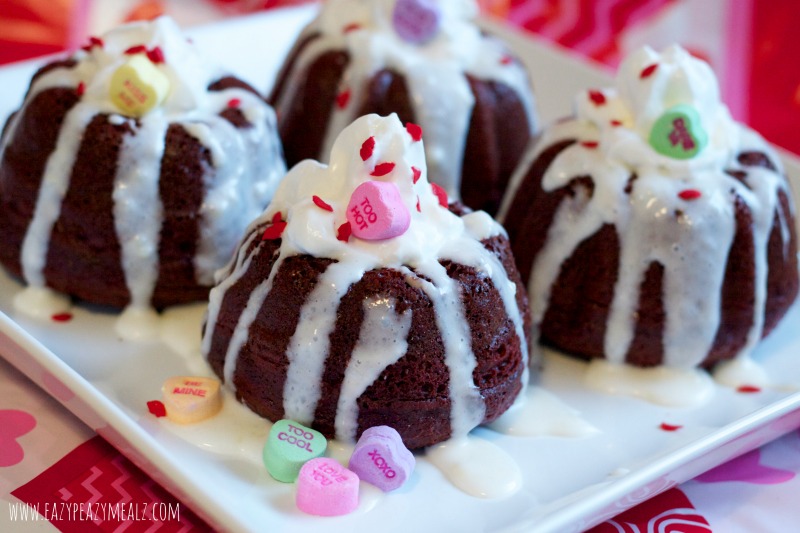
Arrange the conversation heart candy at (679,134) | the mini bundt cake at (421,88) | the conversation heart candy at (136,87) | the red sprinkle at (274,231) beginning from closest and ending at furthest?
the red sprinkle at (274,231)
the conversation heart candy at (136,87)
the conversation heart candy at (679,134)
the mini bundt cake at (421,88)

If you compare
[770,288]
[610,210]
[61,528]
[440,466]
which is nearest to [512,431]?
[440,466]

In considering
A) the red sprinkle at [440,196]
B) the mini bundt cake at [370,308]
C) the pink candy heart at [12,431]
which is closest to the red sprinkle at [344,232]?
the mini bundt cake at [370,308]

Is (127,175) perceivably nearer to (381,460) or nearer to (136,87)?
(136,87)

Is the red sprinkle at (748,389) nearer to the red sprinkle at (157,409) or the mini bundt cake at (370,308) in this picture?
the mini bundt cake at (370,308)

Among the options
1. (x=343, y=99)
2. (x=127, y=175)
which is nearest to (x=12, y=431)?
(x=127, y=175)

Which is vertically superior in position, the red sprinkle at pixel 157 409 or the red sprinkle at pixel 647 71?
the red sprinkle at pixel 647 71

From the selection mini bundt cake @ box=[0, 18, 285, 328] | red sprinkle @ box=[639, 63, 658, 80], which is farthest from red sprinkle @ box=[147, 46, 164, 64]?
red sprinkle @ box=[639, 63, 658, 80]

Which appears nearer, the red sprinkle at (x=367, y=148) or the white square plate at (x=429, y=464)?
the white square plate at (x=429, y=464)

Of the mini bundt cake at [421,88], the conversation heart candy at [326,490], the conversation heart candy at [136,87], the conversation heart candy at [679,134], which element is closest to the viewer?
the conversation heart candy at [326,490]
